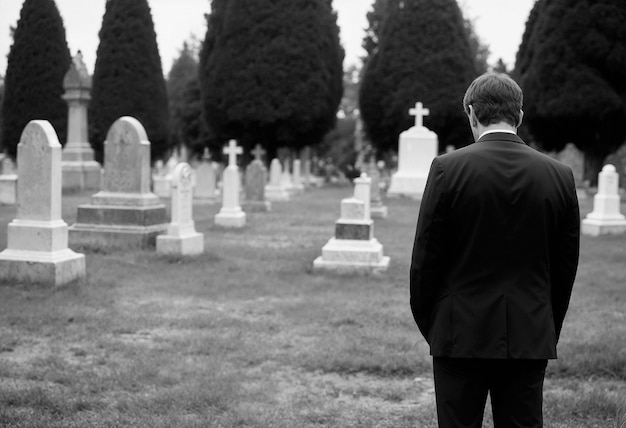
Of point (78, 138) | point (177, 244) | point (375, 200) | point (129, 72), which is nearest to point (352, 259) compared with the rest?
point (177, 244)

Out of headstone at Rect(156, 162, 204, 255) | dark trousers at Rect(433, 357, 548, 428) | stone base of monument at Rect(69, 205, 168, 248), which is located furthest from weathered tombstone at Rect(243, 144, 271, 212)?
dark trousers at Rect(433, 357, 548, 428)

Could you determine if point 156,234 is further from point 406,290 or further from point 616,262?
point 616,262

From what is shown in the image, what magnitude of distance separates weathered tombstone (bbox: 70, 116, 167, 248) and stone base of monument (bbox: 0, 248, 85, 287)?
319 centimetres

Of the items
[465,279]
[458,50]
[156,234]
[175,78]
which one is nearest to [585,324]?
[465,279]

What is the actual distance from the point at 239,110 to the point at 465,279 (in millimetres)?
29912

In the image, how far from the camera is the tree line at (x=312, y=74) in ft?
88.6

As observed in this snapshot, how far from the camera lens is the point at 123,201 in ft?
38.1

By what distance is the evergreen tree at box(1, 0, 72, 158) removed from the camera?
27078mm

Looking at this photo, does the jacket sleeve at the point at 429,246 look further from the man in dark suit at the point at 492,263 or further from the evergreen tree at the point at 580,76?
the evergreen tree at the point at 580,76

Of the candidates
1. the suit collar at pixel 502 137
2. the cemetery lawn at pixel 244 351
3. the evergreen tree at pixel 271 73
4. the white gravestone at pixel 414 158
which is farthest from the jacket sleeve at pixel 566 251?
the evergreen tree at pixel 271 73

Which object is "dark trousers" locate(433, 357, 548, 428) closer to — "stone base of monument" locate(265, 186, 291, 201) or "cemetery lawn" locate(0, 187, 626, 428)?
"cemetery lawn" locate(0, 187, 626, 428)

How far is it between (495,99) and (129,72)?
28.1m

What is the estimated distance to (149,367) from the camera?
5152 mm

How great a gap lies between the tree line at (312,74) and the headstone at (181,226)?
18.9 metres
